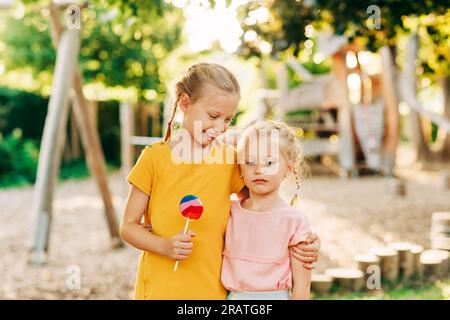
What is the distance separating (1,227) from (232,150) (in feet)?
24.5

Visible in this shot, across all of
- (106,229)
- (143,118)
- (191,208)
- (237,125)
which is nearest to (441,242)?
(237,125)

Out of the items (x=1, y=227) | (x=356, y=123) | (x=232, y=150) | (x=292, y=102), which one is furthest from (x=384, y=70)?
(x=232, y=150)

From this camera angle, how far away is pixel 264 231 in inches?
84.0

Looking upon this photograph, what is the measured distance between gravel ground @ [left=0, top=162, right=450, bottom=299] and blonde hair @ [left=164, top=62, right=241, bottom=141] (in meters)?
3.32

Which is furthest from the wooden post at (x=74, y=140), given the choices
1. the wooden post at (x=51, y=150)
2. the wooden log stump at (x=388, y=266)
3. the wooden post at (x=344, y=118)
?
the wooden log stump at (x=388, y=266)

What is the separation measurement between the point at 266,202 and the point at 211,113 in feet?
1.15

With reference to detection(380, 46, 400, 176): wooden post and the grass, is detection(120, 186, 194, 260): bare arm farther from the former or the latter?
detection(380, 46, 400, 176): wooden post

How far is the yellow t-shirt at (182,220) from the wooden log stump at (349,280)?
3.15m

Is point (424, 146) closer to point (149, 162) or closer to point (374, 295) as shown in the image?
point (374, 295)

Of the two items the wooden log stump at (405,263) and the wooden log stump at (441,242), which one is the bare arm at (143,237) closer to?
the wooden log stump at (405,263)

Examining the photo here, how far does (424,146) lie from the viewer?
18375mm

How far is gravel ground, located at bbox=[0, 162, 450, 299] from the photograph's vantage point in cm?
567

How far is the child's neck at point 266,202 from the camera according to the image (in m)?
2.18

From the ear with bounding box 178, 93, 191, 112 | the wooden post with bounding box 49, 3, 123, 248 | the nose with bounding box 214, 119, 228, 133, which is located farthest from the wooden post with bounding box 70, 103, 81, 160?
the nose with bounding box 214, 119, 228, 133
